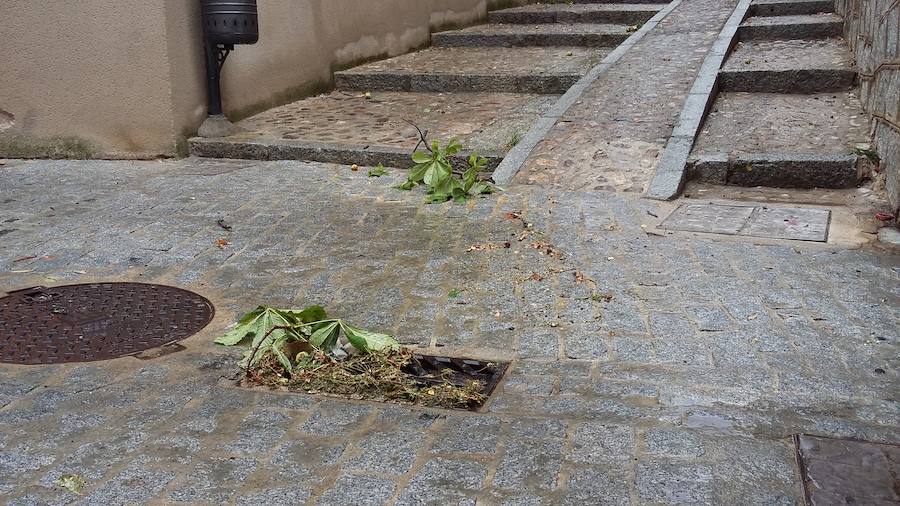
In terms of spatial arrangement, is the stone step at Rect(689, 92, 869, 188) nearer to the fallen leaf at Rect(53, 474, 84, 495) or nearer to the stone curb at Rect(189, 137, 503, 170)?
the stone curb at Rect(189, 137, 503, 170)

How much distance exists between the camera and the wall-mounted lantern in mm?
6691

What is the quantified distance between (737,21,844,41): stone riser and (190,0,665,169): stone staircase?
148cm

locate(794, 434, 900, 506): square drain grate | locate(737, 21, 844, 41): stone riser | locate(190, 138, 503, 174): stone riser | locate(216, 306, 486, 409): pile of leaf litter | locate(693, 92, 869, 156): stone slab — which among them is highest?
locate(737, 21, 844, 41): stone riser

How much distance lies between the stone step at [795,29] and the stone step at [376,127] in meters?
2.97

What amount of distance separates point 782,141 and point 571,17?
252 inches

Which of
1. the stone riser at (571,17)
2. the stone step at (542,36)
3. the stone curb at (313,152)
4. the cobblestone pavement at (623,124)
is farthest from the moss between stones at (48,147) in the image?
the stone riser at (571,17)

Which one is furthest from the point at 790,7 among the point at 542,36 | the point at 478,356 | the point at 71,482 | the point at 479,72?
the point at 71,482

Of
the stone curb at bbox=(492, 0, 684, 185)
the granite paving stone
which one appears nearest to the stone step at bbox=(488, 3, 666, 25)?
the stone curb at bbox=(492, 0, 684, 185)

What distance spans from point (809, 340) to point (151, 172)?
197 inches

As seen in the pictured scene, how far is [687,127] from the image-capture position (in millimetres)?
6582

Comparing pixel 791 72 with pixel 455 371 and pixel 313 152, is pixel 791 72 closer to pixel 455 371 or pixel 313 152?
pixel 313 152

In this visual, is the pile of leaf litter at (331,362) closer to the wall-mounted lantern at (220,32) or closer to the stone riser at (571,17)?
the wall-mounted lantern at (220,32)

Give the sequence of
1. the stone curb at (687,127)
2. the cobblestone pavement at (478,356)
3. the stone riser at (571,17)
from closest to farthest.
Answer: the cobblestone pavement at (478,356)
the stone curb at (687,127)
the stone riser at (571,17)

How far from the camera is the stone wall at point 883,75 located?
213 inches
